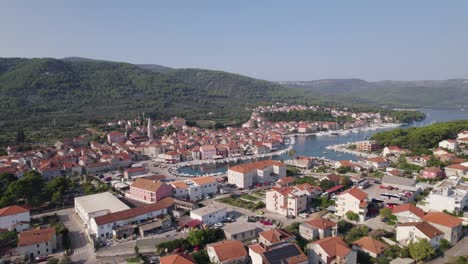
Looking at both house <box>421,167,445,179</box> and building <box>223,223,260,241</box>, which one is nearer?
building <box>223,223,260,241</box>

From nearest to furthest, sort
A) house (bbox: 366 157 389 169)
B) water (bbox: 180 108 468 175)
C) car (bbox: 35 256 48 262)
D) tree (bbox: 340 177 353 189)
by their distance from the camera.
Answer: car (bbox: 35 256 48 262), tree (bbox: 340 177 353 189), house (bbox: 366 157 389 169), water (bbox: 180 108 468 175)

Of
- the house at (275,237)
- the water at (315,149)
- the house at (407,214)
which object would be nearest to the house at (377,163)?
the water at (315,149)

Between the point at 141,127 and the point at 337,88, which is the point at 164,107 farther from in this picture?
the point at 337,88

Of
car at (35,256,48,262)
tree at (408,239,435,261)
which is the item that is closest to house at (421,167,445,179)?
tree at (408,239,435,261)

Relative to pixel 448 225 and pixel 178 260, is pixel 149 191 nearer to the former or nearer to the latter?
pixel 178 260

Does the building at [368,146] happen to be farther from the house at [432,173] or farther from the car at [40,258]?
the car at [40,258]

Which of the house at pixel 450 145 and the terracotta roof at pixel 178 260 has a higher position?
the house at pixel 450 145

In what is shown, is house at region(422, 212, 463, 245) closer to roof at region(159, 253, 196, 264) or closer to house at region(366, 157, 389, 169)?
roof at region(159, 253, 196, 264)
